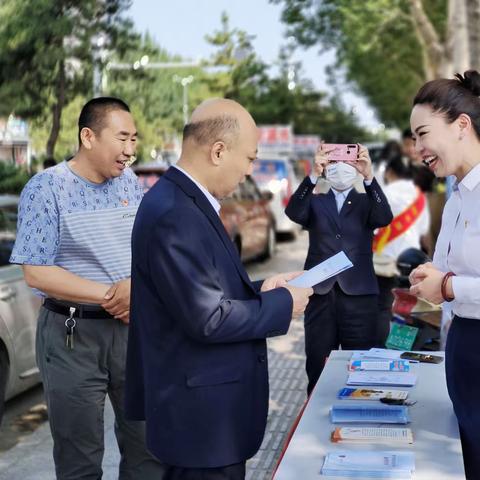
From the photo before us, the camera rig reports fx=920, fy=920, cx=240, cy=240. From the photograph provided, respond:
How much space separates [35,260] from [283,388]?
3.86 metres

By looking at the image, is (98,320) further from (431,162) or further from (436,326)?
(436,326)

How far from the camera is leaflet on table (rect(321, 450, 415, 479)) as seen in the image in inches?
107

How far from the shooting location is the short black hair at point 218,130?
9.02 feet

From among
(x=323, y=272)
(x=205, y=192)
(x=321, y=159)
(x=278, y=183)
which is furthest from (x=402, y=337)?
(x=278, y=183)

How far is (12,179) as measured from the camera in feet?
44.5

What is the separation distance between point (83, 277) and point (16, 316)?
7.94 feet

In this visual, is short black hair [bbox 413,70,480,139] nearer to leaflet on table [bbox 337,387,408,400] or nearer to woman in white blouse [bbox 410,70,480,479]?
woman in white blouse [bbox 410,70,480,479]

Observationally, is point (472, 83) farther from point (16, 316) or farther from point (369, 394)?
point (16, 316)

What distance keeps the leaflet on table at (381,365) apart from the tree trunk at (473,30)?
291 inches

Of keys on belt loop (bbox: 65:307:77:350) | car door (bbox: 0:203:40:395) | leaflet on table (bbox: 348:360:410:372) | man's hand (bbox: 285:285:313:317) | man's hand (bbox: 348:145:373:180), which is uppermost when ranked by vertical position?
man's hand (bbox: 348:145:373:180)

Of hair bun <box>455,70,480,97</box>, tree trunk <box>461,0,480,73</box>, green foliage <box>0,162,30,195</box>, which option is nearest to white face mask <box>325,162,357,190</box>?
hair bun <box>455,70,480,97</box>

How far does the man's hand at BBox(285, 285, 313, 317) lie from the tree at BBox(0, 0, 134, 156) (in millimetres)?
7861

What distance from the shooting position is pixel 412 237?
22.0 feet

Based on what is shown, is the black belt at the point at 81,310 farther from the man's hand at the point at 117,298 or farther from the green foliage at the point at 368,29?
the green foliage at the point at 368,29
